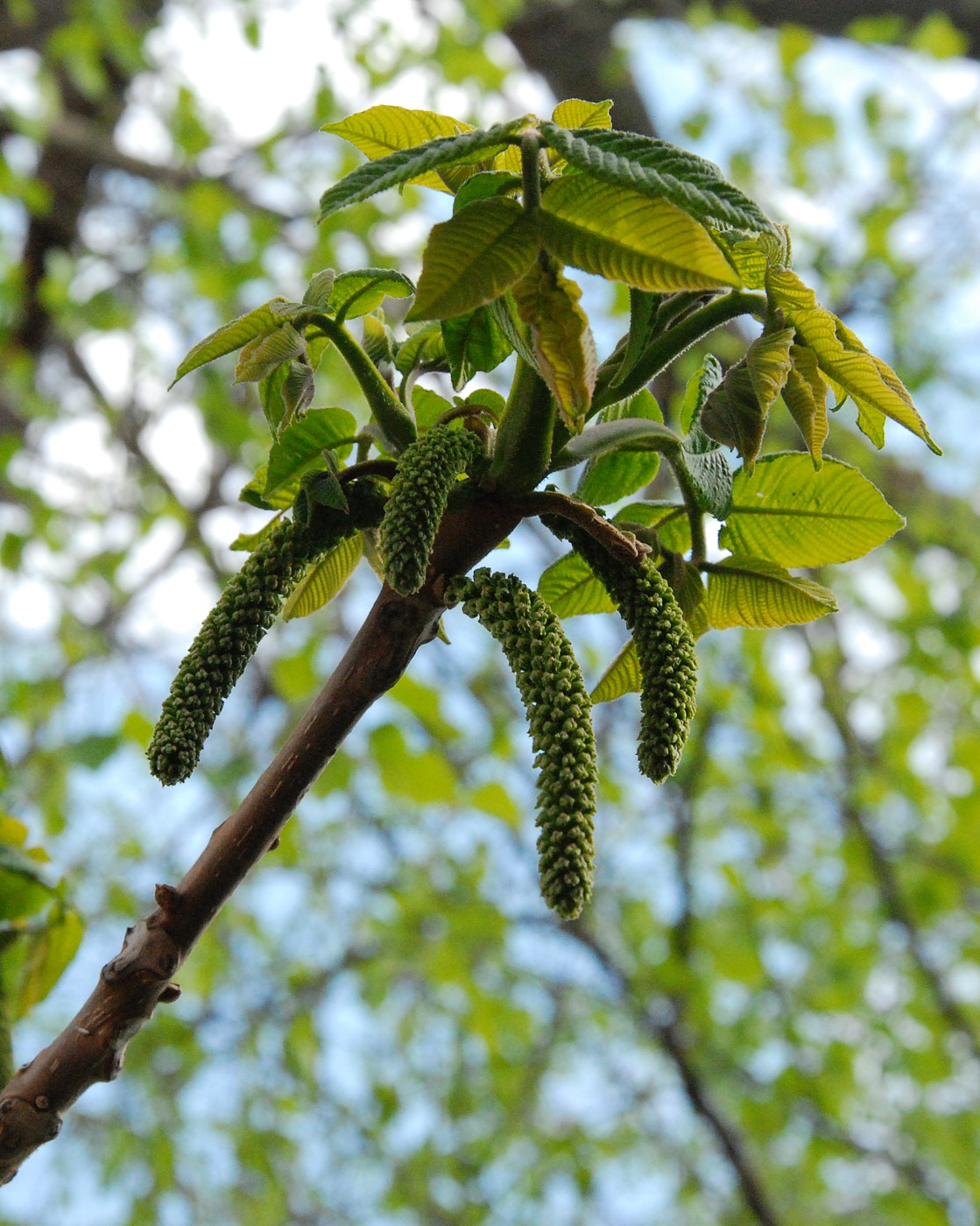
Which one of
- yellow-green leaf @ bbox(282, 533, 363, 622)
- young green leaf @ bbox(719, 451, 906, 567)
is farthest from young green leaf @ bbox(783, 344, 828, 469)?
yellow-green leaf @ bbox(282, 533, 363, 622)

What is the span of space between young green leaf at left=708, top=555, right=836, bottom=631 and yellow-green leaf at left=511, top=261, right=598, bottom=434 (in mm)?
241

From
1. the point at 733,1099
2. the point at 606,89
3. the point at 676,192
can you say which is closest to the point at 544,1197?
the point at 733,1099

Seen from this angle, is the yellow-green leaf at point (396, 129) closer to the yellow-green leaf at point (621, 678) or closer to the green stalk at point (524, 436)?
the green stalk at point (524, 436)

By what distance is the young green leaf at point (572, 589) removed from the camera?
0.91 metres

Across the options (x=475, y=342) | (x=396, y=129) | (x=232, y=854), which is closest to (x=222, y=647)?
(x=232, y=854)

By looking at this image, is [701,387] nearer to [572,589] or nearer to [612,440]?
[612,440]

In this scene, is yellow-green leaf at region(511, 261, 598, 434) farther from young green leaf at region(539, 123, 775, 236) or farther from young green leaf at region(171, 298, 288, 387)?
young green leaf at region(171, 298, 288, 387)

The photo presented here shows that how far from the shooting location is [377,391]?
0.79m

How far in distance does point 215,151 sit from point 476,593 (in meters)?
4.11

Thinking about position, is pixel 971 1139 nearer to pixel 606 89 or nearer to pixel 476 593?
pixel 606 89

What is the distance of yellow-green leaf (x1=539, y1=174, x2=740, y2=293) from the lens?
25.0 inches

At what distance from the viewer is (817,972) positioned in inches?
178

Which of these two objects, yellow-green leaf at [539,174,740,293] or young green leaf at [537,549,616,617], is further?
young green leaf at [537,549,616,617]

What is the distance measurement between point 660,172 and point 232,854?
19.1 inches
